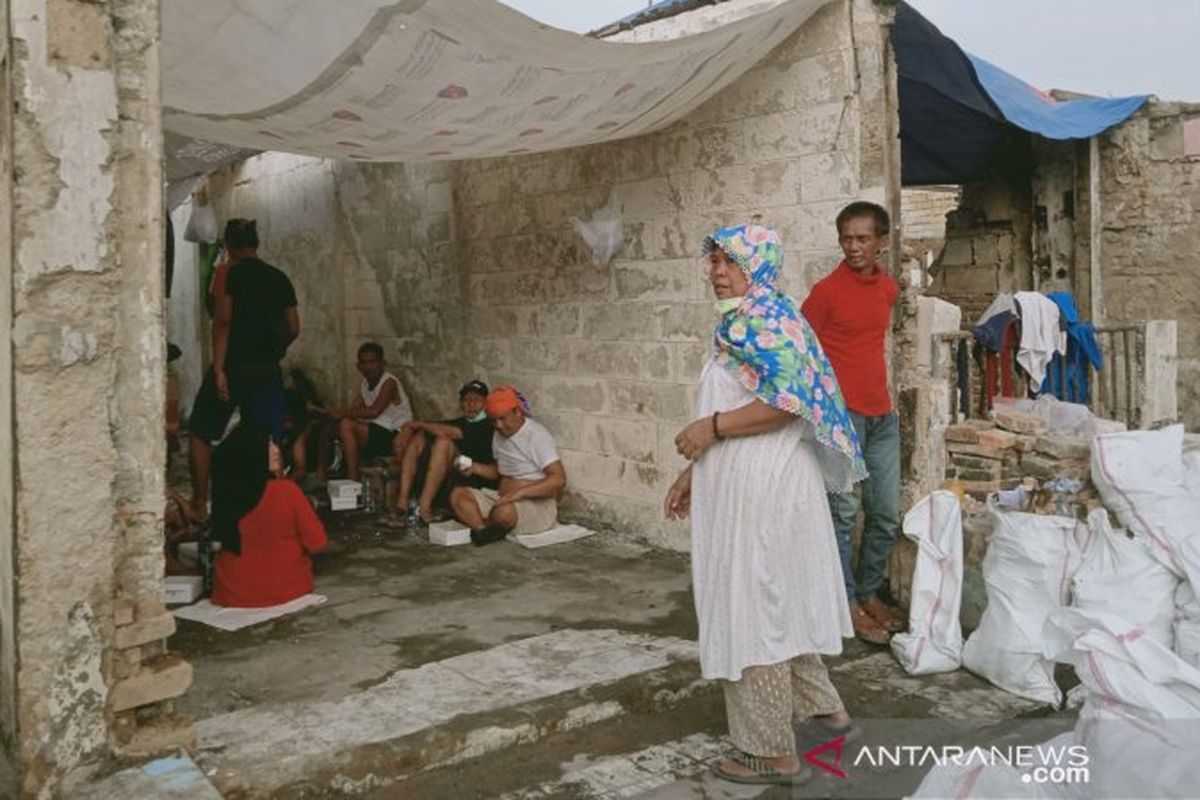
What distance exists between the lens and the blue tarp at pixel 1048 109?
6.46 metres

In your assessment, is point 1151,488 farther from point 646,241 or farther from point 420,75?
point 420,75

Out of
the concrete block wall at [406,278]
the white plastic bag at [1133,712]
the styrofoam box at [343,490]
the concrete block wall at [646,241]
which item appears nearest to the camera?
the white plastic bag at [1133,712]

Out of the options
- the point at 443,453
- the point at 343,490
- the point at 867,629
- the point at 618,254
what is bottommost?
the point at 867,629

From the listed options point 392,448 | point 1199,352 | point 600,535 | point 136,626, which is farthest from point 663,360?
point 1199,352

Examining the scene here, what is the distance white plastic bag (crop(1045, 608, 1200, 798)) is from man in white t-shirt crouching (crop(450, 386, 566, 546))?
342cm

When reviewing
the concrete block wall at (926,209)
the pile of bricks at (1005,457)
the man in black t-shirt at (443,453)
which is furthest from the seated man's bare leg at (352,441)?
the concrete block wall at (926,209)

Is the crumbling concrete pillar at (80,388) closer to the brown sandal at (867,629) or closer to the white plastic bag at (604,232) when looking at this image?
the brown sandal at (867,629)

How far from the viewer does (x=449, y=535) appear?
6109 millimetres

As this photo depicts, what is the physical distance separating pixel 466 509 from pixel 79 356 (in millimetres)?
3636

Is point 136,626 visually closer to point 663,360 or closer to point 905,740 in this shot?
point 905,740

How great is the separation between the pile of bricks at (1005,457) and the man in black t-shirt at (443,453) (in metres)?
2.93

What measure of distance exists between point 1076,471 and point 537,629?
2536 millimetres

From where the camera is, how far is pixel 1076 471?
468cm

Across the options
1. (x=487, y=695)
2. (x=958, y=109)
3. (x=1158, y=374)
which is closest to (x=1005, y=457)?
(x=1158, y=374)
